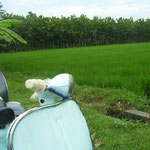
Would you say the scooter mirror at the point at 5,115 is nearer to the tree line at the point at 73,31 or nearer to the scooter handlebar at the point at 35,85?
the scooter handlebar at the point at 35,85

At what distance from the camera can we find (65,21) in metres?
36.8

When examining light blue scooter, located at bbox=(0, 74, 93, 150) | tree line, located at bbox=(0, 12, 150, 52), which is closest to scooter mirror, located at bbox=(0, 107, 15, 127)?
light blue scooter, located at bbox=(0, 74, 93, 150)

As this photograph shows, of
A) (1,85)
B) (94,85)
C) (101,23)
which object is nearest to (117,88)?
(94,85)

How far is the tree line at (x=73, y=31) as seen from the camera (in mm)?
32344

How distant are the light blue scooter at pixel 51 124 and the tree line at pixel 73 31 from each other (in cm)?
2756

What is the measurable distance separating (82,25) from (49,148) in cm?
3838

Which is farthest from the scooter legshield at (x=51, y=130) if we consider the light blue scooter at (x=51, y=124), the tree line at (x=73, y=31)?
the tree line at (x=73, y=31)

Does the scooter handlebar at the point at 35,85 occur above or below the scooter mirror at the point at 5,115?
above

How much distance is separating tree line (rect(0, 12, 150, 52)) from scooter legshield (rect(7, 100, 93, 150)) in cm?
2758

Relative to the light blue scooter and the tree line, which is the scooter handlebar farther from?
the tree line

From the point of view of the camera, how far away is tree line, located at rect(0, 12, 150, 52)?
3234cm

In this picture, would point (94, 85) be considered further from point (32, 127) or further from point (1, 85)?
point (32, 127)

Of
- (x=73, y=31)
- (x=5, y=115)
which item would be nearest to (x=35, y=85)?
(x=5, y=115)

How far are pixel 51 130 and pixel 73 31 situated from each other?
35.8 m
